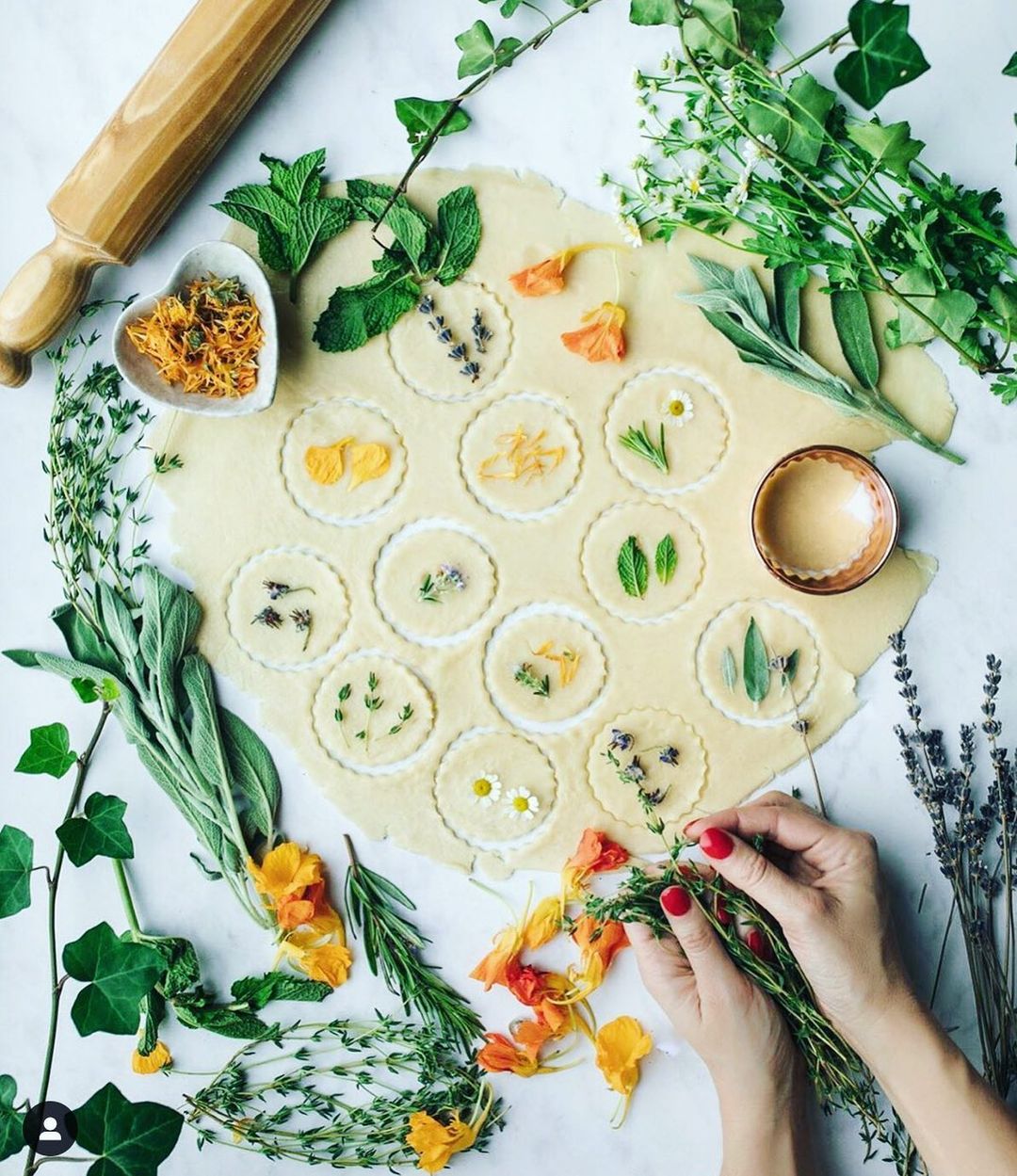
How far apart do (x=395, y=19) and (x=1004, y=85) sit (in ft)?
3.21

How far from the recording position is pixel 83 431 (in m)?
1.60

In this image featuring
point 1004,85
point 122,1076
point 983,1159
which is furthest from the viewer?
point 122,1076

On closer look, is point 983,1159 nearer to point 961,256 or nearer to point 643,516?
point 643,516

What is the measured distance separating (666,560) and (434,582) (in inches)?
14.9

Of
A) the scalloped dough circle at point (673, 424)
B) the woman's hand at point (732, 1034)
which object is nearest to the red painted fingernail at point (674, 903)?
the woman's hand at point (732, 1034)

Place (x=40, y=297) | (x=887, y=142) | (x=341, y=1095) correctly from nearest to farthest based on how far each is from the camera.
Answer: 1. (x=887, y=142)
2. (x=40, y=297)
3. (x=341, y=1095)

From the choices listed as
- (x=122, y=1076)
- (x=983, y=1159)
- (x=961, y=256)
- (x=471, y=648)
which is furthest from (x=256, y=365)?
(x=983, y=1159)

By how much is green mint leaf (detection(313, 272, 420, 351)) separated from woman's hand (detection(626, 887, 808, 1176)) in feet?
3.30

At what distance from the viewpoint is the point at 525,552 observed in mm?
1605

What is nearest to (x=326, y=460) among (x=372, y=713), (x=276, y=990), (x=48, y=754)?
(x=372, y=713)

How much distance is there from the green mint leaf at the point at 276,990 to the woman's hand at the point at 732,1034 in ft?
1.73

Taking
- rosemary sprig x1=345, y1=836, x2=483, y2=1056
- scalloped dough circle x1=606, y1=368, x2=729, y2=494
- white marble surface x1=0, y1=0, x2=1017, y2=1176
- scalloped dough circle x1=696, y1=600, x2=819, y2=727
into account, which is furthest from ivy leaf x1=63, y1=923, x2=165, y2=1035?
scalloped dough circle x1=606, y1=368, x2=729, y2=494

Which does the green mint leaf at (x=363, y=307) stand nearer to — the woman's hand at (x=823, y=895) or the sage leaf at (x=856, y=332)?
the sage leaf at (x=856, y=332)

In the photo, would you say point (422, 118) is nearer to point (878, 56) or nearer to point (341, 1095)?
point (878, 56)
